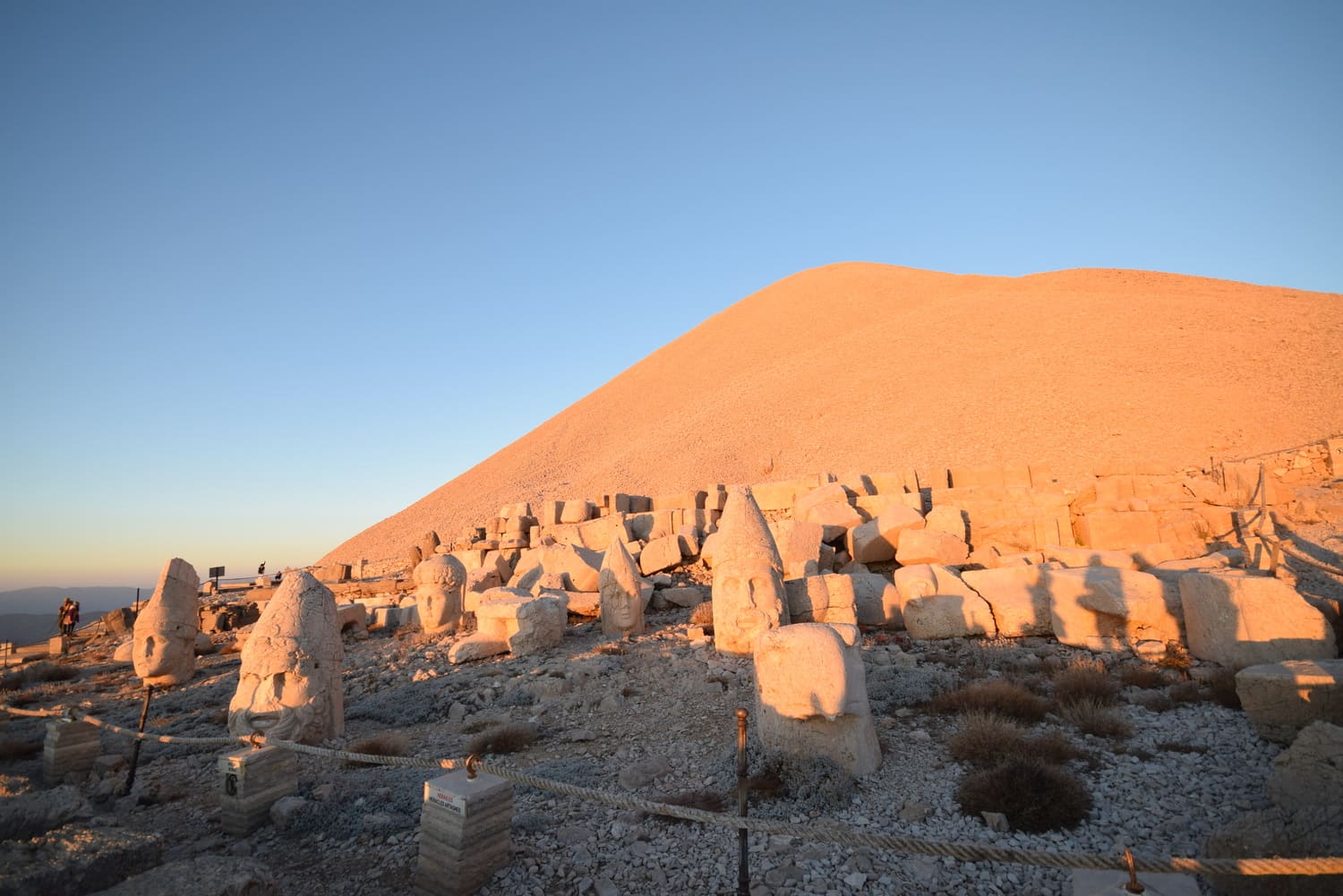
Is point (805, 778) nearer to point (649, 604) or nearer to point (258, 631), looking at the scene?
point (258, 631)

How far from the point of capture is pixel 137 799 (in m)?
5.65

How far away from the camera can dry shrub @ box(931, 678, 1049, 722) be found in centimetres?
587

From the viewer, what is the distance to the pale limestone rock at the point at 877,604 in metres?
9.80

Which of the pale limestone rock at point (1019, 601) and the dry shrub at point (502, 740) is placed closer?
the dry shrub at point (502, 740)

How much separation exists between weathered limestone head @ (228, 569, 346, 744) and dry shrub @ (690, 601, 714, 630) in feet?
16.7

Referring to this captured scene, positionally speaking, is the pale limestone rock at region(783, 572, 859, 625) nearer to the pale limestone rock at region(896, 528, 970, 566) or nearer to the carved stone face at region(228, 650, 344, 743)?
the pale limestone rock at region(896, 528, 970, 566)

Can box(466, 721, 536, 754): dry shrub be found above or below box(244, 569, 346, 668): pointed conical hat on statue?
below

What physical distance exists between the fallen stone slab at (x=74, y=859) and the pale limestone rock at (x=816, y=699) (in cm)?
391

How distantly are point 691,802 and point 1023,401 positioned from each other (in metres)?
29.8

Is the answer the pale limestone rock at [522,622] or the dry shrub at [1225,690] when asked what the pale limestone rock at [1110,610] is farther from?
the pale limestone rock at [522,622]

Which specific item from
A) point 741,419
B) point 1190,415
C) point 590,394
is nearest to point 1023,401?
point 1190,415

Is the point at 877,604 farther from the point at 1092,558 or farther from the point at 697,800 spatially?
the point at 697,800

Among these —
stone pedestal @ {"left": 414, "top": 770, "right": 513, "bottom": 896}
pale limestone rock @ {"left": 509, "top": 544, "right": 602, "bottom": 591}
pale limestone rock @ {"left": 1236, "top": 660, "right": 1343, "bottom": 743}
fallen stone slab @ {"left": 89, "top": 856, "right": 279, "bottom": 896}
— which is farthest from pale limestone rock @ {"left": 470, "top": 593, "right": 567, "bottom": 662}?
pale limestone rock @ {"left": 1236, "top": 660, "right": 1343, "bottom": 743}

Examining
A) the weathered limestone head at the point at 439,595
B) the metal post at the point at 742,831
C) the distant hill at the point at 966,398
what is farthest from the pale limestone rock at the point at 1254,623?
the distant hill at the point at 966,398
